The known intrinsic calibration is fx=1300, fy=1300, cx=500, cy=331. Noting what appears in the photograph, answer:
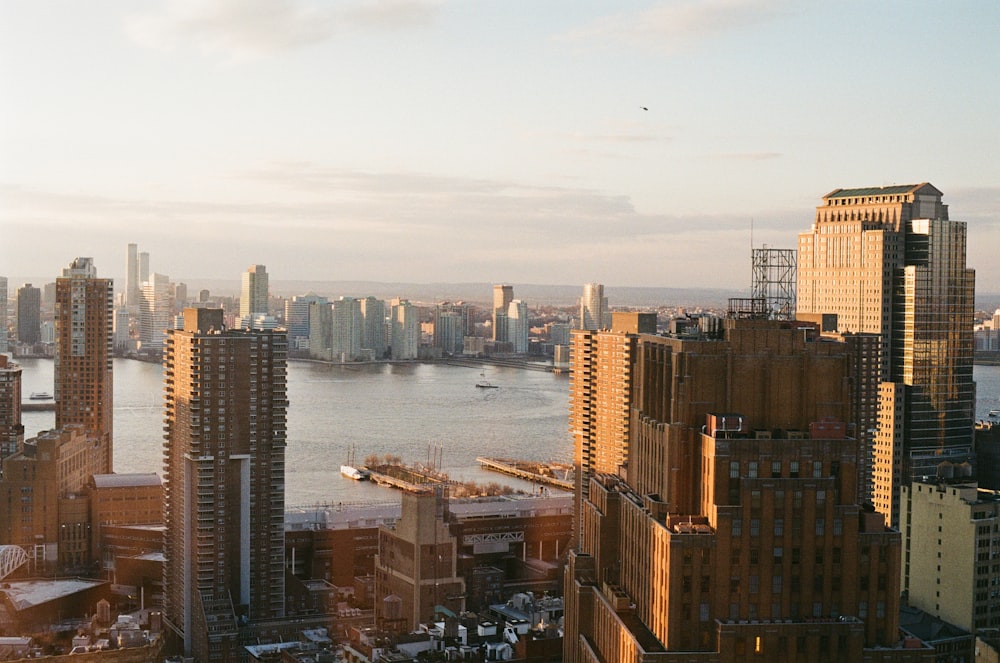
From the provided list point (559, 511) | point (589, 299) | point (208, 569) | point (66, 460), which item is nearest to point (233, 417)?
point (208, 569)

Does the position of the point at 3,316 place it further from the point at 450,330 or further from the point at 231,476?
the point at 450,330

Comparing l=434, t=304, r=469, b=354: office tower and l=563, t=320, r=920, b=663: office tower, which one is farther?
l=434, t=304, r=469, b=354: office tower

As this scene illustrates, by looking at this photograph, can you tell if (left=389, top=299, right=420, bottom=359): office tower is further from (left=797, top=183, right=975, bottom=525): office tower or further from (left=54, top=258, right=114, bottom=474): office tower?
(left=797, top=183, right=975, bottom=525): office tower

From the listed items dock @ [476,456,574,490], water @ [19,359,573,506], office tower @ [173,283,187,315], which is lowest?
dock @ [476,456,574,490]

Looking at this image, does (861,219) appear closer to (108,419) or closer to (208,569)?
(208,569)

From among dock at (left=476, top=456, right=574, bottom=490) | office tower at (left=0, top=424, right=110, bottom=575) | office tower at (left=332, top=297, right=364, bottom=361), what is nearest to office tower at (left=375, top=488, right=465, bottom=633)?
office tower at (left=0, top=424, right=110, bottom=575)
